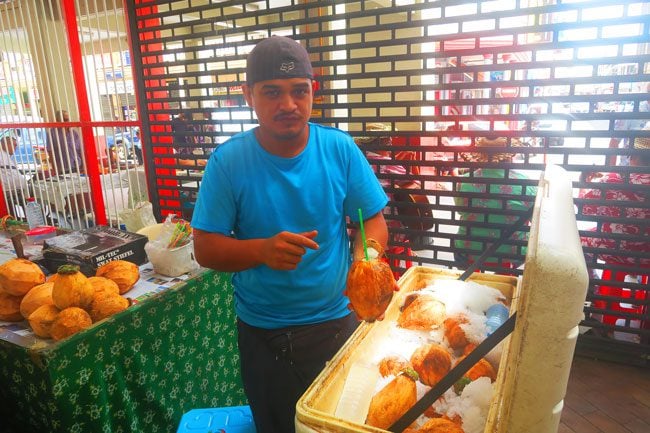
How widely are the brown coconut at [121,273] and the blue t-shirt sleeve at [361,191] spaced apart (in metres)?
1.48

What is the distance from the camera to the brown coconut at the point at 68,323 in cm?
197

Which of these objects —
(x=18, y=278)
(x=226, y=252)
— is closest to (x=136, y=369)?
(x=18, y=278)

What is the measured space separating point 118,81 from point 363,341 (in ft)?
14.5

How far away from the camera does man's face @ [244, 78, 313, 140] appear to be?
153cm

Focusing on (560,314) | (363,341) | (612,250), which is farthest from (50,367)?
(612,250)

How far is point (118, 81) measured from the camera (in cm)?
462

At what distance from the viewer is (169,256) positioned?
2.67 meters

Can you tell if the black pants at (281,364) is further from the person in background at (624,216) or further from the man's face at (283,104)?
the person in background at (624,216)

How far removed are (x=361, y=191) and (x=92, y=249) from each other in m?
1.92

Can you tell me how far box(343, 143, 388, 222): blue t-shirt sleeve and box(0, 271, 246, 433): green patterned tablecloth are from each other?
1.27 meters

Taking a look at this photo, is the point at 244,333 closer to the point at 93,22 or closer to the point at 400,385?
the point at 400,385

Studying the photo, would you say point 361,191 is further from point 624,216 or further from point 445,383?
point 624,216

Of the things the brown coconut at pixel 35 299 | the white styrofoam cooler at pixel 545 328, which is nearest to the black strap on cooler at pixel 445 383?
the white styrofoam cooler at pixel 545 328

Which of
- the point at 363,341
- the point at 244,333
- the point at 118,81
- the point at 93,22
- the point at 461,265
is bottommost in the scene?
the point at 461,265
